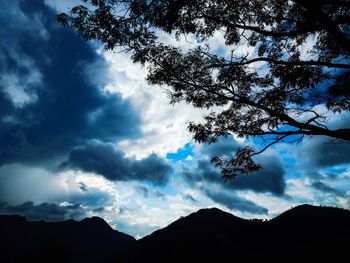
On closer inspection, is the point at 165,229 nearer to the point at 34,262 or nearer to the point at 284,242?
the point at 284,242

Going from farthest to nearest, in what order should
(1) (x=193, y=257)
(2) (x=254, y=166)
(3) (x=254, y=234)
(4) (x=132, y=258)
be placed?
(4) (x=132, y=258) → (3) (x=254, y=234) → (1) (x=193, y=257) → (2) (x=254, y=166)

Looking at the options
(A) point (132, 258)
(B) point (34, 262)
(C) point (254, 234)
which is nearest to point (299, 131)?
(B) point (34, 262)

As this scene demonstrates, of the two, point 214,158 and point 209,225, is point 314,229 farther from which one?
point 209,225

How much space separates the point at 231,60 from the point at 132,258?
136213 millimetres

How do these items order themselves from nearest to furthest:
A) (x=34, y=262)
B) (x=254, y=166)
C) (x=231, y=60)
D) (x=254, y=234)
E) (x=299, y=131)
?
1. (x=299, y=131)
2. (x=231, y=60)
3. (x=254, y=166)
4. (x=34, y=262)
5. (x=254, y=234)

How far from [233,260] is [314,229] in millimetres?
22061

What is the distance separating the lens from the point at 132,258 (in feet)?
433

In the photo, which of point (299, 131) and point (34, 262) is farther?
point (34, 262)

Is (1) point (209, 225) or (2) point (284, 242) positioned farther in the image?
(1) point (209, 225)

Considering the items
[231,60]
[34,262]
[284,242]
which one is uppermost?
[284,242]

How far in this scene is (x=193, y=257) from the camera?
6469cm

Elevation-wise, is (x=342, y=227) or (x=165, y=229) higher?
(x=165, y=229)

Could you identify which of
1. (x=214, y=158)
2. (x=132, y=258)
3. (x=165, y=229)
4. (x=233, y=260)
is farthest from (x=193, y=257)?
(x=165, y=229)

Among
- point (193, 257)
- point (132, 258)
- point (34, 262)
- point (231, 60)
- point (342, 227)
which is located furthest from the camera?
point (132, 258)
